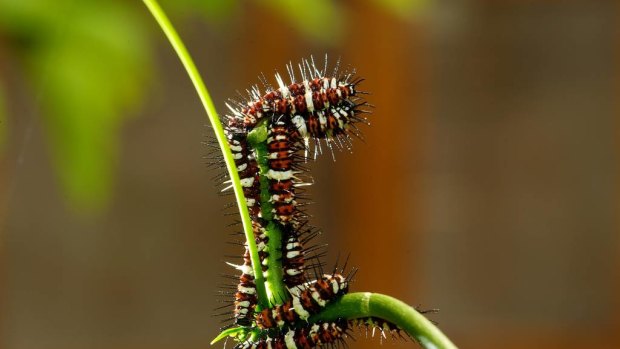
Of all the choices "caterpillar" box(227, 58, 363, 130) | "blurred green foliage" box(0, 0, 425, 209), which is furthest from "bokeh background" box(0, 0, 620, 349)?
"blurred green foliage" box(0, 0, 425, 209)

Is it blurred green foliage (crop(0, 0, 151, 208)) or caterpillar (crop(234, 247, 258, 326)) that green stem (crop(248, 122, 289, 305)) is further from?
blurred green foliage (crop(0, 0, 151, 208))

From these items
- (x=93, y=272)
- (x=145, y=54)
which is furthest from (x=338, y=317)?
(x=93, y=272)

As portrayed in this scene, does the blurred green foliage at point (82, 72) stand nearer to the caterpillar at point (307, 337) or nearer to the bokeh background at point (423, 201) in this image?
the caterpillar at point (307, 337)

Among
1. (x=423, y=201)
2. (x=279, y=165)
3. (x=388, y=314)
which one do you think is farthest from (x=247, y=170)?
(x=423, y=201)

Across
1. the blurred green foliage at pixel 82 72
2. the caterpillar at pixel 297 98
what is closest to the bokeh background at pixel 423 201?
the caterpillar at pixel 297 98

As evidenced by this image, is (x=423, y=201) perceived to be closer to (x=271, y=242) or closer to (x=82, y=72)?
(x=271, y=242)

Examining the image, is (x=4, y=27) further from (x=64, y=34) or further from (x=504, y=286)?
(x=504, y=286)

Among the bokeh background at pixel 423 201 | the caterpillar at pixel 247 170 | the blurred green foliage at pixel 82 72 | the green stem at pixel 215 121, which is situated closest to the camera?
the blurred green foliage at pixel 82 72
